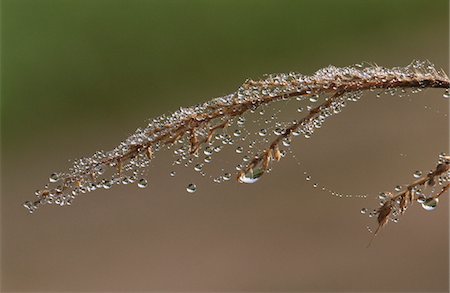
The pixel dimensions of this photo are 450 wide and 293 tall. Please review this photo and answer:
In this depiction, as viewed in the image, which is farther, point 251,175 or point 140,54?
point 140,54

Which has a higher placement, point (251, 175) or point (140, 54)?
point (140, 54)

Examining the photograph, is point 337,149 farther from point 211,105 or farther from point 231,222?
point 211,105

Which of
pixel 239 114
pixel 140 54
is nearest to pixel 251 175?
pixel 239 114

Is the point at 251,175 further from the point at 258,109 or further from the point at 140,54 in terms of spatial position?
the point at 140,54

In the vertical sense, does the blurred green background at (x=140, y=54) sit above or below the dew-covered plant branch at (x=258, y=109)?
above

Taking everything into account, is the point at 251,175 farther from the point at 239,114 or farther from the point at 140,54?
the point at 140,54

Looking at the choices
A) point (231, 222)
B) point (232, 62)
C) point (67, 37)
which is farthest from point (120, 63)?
point (231, 222)

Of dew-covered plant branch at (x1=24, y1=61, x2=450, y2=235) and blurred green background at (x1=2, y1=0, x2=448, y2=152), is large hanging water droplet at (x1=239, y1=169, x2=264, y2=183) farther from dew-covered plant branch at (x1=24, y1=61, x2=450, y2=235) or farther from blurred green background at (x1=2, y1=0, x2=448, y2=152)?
blurred green background at (x1=2, y1=0, x2=448, y2=152)

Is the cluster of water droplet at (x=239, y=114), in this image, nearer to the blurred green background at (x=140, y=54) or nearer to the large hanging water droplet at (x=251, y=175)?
the large hanging water droplet at (x=251, y=175)

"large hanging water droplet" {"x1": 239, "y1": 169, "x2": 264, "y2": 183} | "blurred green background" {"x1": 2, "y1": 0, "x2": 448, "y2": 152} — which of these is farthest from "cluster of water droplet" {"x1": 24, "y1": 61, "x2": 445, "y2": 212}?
"blurred green background" {"x1": 2, "y1": 0, "x2": 448, "y2": 152}

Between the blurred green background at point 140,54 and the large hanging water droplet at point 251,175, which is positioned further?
the blurred green background at point 140,54

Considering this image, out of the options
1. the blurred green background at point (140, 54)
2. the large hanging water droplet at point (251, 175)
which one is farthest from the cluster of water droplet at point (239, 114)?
the blurred green background at point (140, 54)
